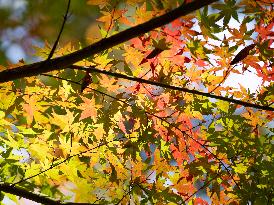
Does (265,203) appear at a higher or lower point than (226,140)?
lower

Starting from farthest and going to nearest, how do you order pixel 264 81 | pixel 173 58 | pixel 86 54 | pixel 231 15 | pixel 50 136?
pixel 264 81 < pixel 50 136 < pixel 173 58 < pixel 231 15 < pixel 86 54

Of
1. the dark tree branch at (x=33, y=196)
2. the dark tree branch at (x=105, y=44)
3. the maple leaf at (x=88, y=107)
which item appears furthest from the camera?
the maple leaf at (x=88, y=107)

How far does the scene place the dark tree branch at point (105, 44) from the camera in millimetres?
1080

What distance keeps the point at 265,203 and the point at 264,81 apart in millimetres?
953

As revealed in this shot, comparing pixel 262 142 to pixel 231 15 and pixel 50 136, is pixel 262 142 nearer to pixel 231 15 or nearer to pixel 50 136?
pixel 231 15

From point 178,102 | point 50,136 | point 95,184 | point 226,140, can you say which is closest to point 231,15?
point 178,102

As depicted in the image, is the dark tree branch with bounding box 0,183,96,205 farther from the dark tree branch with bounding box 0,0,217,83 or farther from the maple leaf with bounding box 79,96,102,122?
the maple leaf with bounding box 79,96,102,122

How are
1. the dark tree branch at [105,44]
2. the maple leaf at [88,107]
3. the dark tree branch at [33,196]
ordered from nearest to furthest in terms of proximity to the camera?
the dark tree branch at [105,44], the dark tree branch at [33,196], the maple leaf at [88,107]

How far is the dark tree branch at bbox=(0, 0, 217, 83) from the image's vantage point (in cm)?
108

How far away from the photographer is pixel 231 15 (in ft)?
5.65

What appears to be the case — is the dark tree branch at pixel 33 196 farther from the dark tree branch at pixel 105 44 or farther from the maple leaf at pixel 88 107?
the maple leaf at pixel 88 107

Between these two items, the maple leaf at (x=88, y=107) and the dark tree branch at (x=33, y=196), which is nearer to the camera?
the dark tree branch at (x=33, y=196)

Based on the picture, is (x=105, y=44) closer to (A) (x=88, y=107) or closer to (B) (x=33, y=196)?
(B) (x=33, y=196)

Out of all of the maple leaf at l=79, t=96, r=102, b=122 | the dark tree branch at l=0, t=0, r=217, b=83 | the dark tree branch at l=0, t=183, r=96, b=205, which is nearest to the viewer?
the dark tree branch at l=0, t=0, r=217, b=83
